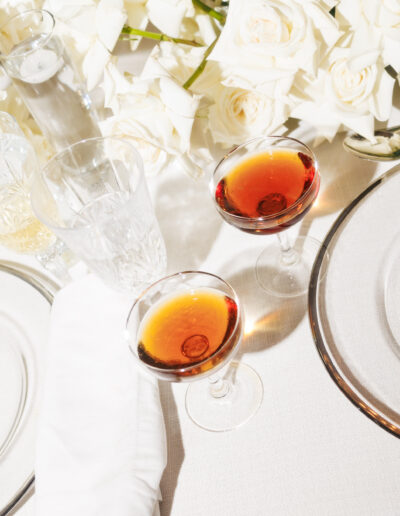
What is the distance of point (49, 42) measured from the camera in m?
0.90

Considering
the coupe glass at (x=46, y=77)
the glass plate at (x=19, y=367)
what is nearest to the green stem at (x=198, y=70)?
the coupe glass at (x=46, y=77)

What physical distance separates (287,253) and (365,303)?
177mm

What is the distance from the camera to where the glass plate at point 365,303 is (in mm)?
589

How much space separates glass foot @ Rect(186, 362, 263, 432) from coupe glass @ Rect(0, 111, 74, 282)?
33cm

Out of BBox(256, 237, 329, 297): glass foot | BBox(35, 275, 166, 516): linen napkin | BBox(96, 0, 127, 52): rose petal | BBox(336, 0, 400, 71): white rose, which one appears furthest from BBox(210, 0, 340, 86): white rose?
BBox(35, 275, 166, 516): linen napkin

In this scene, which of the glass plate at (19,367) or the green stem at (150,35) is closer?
the glass plate at (19,367)

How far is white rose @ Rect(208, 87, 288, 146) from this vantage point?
0.85 meters

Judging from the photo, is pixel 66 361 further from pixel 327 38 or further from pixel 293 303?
pixel 327 38

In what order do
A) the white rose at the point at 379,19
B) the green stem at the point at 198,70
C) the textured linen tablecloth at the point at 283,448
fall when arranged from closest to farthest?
the textured linen tablecloth at the point at 283,448
the white rose at the point at 379,19
the green stem at the point at 198,70

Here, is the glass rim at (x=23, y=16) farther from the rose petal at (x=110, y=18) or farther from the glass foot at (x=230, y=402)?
the glass foot at (x=230, y=402)

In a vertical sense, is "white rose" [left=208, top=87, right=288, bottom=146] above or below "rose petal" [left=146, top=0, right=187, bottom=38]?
below

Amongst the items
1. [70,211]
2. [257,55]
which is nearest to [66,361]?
[70,211]

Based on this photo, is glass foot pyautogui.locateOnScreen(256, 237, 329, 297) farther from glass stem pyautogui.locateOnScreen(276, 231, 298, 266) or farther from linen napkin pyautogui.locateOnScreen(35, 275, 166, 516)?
linen napkin pyautogui.locateOnScreen(35, 275, 166, 516)

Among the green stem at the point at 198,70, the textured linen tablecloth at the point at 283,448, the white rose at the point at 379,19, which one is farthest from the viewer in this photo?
the green stem at the point at 198,70
